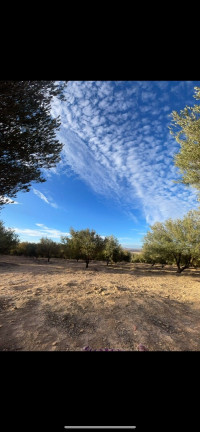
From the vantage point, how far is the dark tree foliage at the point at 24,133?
16.3 feet

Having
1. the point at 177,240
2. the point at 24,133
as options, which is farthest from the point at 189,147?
the point at 177,240

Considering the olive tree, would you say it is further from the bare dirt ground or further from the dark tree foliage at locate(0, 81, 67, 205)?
the dark tree foliage at locate(0, 81, 67, 205)

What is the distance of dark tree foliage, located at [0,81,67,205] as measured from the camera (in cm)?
495

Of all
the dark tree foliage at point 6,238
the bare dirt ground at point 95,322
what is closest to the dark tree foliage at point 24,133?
the bare dirt ground at point 95,322

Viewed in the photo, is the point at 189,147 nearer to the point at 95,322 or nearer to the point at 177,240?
the point at 95,322

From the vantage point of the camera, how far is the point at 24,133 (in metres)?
6.11

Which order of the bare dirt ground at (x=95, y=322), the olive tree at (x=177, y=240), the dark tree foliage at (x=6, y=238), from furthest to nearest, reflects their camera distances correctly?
1. the dark tree foliage at (x=6, y=238)
2. the olive tree at (x=177, y=240)
3. the bare dirt ground at (x=95, y=322)

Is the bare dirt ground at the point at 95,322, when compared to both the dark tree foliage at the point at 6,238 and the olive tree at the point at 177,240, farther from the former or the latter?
Answer: the dark tree foliage at the point at 6,238

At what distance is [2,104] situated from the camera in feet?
15.6

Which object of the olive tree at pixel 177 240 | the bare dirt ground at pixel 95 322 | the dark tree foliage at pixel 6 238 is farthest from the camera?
the dark tree foliage at pixel 6 238

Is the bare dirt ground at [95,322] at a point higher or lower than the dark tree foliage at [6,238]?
lower
